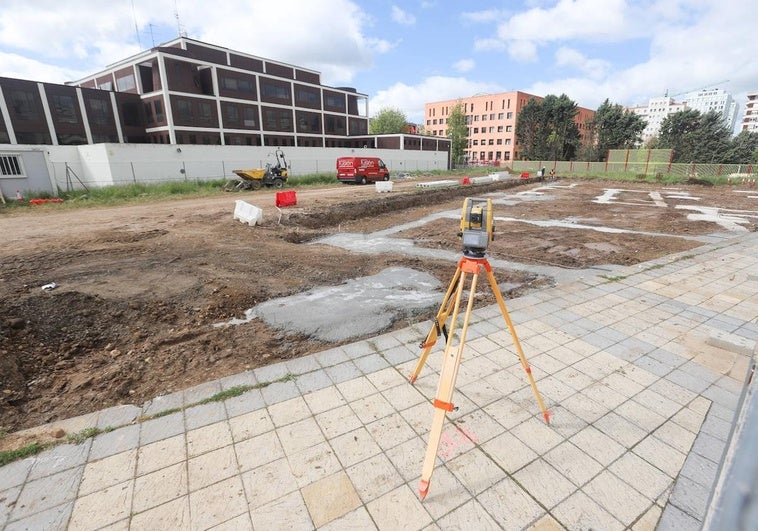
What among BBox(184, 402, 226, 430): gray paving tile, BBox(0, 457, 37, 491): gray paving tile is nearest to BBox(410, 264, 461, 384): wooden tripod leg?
BBox(184, 402, 226, 430): gray paving tile

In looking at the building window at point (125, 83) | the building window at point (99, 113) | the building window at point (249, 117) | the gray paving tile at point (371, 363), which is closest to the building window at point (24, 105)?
the building window at point (99, 113)

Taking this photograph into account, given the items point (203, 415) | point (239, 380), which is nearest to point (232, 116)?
point (239, 380)

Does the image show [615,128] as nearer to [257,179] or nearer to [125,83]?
[257,179]

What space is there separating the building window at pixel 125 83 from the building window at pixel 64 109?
5871 mm

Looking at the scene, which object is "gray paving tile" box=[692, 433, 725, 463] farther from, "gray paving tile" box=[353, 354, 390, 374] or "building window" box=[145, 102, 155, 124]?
"building window" box=[145, 102, 155, 124]

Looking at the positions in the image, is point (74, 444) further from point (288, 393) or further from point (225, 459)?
point (288, 393)

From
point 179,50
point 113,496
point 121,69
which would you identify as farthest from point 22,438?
point 121,69

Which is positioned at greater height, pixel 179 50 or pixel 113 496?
pixel 179 50

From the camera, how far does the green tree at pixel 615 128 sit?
5084cm

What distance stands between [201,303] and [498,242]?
761cm

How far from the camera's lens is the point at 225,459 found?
9.04 ft

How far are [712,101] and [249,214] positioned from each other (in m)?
195

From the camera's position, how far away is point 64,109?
3406cm

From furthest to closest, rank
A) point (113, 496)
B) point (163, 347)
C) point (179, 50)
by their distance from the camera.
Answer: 1. point (179, 50)
2. point (163, 347)
3. point (113, 496)
